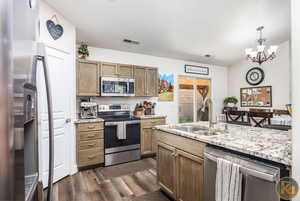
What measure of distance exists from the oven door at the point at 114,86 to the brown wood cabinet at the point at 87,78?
5.6 inches

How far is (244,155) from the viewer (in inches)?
47.2

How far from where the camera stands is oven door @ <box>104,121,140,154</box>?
3.05 m

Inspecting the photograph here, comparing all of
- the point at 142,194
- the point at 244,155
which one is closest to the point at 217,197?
the point at 244,155

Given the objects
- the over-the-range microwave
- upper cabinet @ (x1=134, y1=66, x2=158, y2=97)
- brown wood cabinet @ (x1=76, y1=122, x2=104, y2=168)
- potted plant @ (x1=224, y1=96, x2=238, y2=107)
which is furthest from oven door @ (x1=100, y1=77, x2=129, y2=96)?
potted plant @ (x1=224, y1=96, x2=238, y2=107)

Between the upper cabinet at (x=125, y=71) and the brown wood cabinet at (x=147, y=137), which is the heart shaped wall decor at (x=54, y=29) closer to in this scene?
the upper cabinet at (x=125, y=71)

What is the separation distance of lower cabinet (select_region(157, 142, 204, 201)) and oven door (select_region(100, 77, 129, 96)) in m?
1.73

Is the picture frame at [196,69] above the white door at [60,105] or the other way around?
above

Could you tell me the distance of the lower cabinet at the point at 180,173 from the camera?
5.05 feet

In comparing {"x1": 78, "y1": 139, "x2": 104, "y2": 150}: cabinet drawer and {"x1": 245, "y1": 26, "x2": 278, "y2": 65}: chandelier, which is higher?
{"x1": 245, "y1": 26, "x2": 278, "y2": 65}: chandelier

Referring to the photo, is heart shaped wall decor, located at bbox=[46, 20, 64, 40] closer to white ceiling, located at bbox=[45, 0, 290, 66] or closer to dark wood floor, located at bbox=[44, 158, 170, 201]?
white ceiling, located at bbox=[45, 0, 290, 66]

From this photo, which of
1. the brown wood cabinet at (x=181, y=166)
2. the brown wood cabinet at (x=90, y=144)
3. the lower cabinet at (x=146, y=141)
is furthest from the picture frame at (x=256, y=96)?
the brown wood cabinet at (x=90, y=144)

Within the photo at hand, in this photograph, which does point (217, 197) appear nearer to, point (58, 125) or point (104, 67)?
point (58, 125)

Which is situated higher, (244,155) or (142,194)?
(244,155)

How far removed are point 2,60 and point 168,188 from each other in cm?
213
